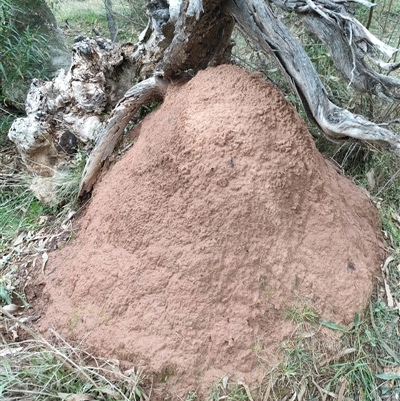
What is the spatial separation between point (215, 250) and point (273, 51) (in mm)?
1058

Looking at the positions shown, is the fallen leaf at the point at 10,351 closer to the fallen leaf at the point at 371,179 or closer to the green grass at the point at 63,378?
the green grass at the point at 63,378

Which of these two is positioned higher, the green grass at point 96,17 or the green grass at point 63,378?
the green grass at point 96,17

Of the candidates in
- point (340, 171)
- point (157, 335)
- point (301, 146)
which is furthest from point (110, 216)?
point (340, 171)

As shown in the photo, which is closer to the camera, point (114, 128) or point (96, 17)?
point (114, 128)

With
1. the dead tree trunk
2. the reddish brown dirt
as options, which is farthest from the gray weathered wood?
the reddish brown dirt

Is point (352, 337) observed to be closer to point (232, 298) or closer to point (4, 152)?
point (232, 298)

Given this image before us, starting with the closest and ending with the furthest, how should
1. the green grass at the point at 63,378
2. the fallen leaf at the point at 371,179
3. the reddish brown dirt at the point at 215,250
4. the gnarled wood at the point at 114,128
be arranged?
the green grass at the point at 63,378 < the reddish brown dirt at the point at 215,250 < the gnarled wood at the point at 114,128 < the fallen leaf at the point at 371,179

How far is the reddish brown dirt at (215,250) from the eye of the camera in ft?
6.49

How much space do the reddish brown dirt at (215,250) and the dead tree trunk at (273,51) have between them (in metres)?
0.17

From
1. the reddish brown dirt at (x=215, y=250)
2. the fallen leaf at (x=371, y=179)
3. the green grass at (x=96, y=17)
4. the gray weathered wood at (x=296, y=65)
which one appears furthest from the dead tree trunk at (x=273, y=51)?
the green grass at (x=96, y=17)

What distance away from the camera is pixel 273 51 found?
229 centimetres

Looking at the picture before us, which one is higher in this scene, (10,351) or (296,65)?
(296,65)

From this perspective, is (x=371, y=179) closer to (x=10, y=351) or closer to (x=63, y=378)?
(x=63, y=378)

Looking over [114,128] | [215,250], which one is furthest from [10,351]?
[114,128]
